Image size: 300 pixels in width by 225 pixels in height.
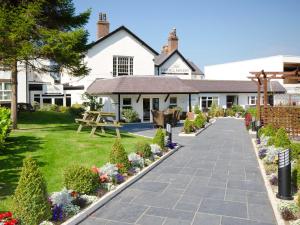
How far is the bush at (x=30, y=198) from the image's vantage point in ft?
18.4

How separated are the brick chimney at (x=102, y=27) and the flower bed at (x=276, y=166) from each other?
882 inches

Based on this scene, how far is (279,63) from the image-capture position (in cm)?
4500

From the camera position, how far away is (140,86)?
28.7 metres

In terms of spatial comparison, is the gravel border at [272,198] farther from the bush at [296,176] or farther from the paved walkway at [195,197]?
the bush at [296,176]

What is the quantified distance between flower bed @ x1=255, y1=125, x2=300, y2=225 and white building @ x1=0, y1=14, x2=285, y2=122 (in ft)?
47.8

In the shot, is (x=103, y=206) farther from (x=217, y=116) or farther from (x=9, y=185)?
(x=217, y=116)

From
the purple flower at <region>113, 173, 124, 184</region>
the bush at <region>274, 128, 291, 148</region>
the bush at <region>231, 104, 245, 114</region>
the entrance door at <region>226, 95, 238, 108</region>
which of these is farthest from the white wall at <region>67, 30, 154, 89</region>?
the purple flower at <region>113, 173, 124, 184</region>

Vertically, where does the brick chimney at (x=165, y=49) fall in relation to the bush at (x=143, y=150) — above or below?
above

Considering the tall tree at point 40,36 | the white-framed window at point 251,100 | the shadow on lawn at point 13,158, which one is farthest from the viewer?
the white-framed window at point 251,100

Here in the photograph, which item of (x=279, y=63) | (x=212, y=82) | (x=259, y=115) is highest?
(x=279, y=63)

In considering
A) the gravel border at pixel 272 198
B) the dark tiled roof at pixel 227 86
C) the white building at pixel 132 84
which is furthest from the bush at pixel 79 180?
the dark tiled roof at pixel 227 86

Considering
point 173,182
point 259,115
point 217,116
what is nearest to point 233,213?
point 173,182

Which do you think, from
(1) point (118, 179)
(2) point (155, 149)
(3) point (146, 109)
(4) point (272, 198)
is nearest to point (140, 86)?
(3) point (146, 109)

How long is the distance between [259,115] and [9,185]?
1635 cm
